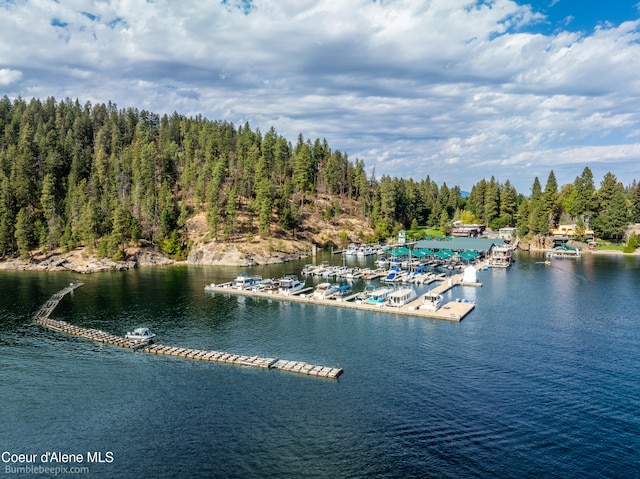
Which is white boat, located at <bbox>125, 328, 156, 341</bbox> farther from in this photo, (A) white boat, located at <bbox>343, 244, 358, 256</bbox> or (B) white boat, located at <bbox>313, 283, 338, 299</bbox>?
(A) white boat, located at <bbox>343, 244, 358, 256</bbox>

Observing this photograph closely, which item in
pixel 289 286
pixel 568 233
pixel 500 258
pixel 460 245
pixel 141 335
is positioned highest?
pixel 568 233

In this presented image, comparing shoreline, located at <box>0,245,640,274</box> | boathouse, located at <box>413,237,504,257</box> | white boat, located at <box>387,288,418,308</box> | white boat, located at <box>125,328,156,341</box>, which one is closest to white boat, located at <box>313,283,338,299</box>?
white boat, located at <box>387,288,418,308</box>

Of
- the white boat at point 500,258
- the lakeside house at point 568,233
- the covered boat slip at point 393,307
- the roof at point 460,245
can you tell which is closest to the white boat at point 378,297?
the covered boat slip at point 393,307

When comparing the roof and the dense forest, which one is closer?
the dense forest

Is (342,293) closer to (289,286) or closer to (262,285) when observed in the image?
(289,286)

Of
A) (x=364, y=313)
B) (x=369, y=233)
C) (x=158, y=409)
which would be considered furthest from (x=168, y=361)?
(x=369, y=233)

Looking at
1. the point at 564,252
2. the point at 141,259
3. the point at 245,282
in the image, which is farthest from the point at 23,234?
the point at 564,252

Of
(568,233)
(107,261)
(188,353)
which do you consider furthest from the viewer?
(568,233)
